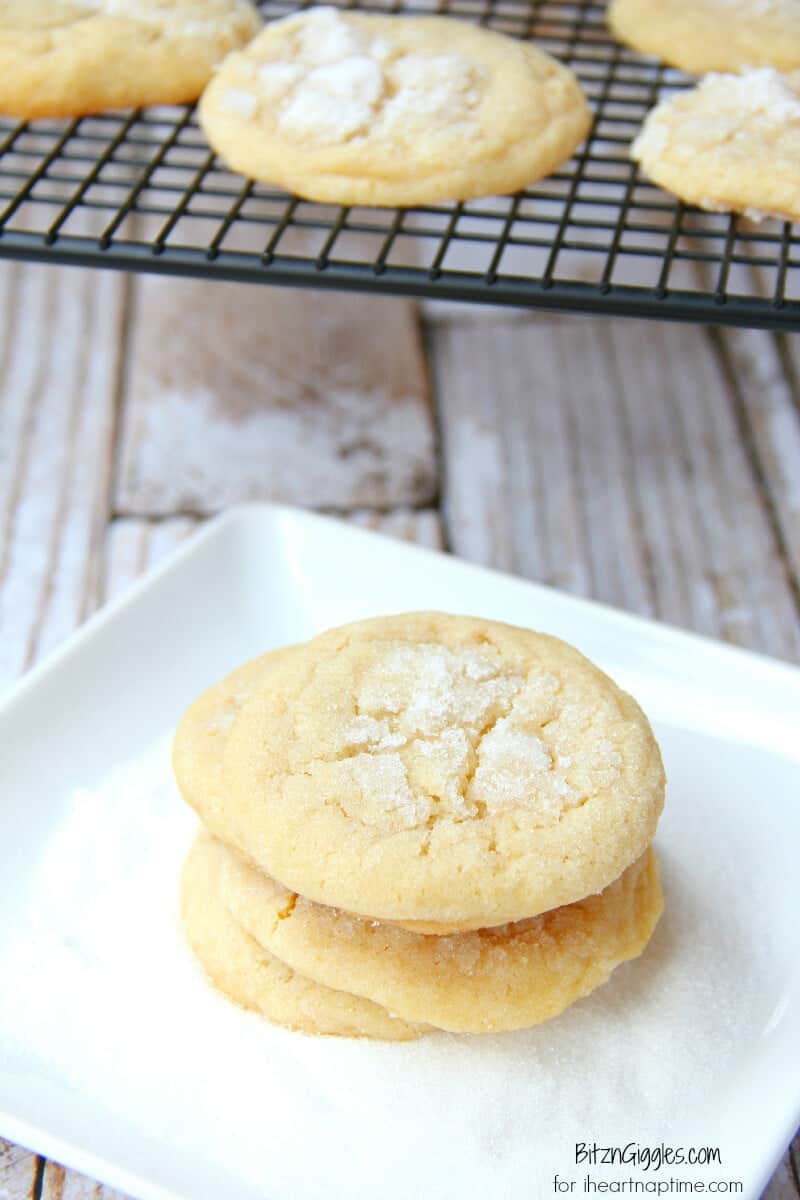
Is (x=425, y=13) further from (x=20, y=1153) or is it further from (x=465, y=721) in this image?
(x=20, y=1153)

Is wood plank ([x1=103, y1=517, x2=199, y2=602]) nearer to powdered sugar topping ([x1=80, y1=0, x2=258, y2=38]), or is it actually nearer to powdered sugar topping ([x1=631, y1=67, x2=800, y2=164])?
powdered sugar topping ([x1=80, y1=0, x2=258, y2=38])

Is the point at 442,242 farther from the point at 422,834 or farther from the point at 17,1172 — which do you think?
the point at 17,1172

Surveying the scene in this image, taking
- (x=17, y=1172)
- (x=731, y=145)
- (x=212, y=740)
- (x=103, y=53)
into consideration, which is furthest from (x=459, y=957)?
(x=103, y=53)

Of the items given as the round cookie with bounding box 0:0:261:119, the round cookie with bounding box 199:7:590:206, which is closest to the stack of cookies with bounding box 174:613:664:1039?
the round cookie with bounding box 199:7:590:206

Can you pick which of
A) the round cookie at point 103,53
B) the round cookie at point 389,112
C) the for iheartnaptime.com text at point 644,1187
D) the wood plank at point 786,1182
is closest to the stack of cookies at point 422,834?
the for iheartnaptime.com text at point 644,1187

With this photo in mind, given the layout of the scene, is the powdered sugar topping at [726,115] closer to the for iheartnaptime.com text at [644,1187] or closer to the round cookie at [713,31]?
the round cookie at [713,31]
